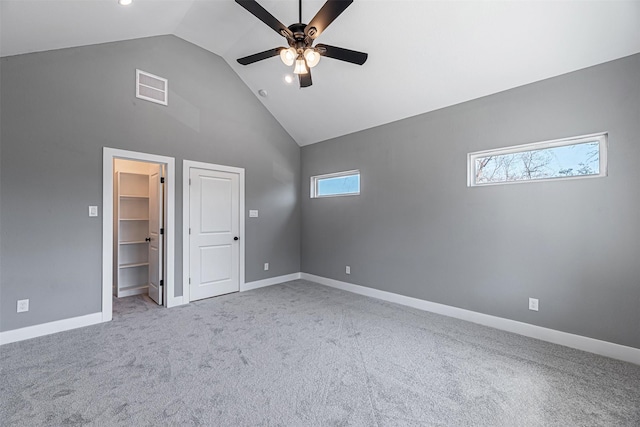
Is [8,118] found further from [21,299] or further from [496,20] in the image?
[496,20]

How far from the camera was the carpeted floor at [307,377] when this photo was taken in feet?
5.80

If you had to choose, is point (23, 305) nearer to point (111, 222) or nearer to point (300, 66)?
point (111, 222)

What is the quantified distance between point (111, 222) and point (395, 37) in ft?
13.3

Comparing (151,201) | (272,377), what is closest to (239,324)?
(272,377)

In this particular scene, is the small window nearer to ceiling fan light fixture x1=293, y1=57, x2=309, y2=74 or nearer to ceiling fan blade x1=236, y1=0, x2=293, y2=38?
ceiling fan light fixture x1=293, y1=57, x2=309, y2=74

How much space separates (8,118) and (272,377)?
3652 millimetres

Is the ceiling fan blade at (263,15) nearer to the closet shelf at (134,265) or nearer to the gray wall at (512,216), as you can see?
the gray wall at (512,216)

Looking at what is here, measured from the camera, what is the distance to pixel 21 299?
2.81 meters

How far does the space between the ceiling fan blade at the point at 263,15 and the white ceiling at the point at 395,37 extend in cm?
102

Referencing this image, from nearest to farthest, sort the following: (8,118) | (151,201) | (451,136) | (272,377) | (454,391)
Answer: (454,391) < (272,377) < (8,118) < (451,136) < (151,201)

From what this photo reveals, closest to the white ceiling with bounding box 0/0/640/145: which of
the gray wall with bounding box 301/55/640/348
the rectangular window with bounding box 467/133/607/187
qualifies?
the gray wall with bounding box 301/55/640/348

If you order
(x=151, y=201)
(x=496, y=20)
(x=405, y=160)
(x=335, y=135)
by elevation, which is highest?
(x=496, y=20)

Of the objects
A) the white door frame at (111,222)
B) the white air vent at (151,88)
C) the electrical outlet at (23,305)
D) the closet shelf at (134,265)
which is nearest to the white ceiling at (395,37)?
the white air vent at (151,88)

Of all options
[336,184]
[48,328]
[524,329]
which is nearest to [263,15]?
[336,184]
